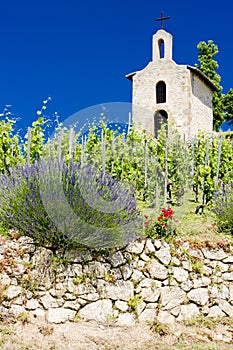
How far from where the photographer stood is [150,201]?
26.5 feet

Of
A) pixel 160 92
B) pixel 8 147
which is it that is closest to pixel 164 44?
pixel 160 92

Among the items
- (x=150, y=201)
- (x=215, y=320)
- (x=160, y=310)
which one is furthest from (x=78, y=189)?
(x=150, y=201)

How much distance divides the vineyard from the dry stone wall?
0.27m

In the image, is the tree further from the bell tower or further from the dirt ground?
the dirt ground

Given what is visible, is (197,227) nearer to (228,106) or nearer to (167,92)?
(167,92)

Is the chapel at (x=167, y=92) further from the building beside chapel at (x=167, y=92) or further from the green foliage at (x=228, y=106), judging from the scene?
the green foliage at (x=228, y=106)

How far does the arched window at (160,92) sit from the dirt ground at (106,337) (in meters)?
16.9

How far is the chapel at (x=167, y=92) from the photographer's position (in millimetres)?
19750

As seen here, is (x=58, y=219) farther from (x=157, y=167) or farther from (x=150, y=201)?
(x=157, y=167)

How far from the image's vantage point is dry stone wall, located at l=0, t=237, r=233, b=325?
464 cm

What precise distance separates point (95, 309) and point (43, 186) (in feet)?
4.79

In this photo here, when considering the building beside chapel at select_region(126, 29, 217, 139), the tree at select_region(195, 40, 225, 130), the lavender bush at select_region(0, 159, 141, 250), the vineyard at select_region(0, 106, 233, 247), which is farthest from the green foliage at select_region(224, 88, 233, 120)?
the lavender bush at select_region(0, 159, 141, 250)

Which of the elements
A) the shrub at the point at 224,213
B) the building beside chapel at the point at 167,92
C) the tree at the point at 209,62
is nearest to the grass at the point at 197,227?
the shrub at the point at 224,213

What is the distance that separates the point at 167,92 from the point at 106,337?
1692 centimetres
